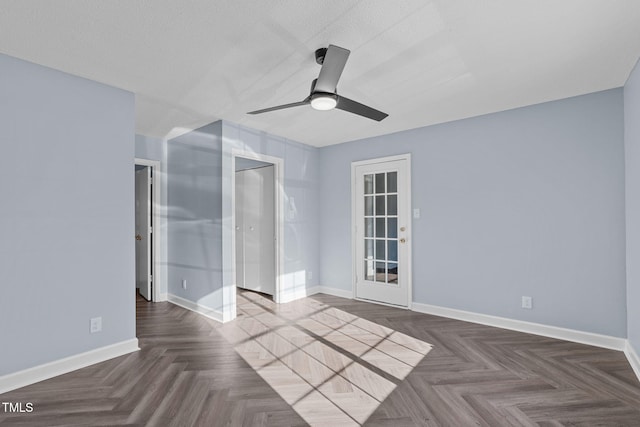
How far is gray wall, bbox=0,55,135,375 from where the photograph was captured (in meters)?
2.35

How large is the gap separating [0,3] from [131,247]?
190cm

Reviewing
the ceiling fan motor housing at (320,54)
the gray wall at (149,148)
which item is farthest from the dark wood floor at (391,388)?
the gray wall at (149,148)

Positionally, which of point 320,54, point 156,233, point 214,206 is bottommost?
point 156,233

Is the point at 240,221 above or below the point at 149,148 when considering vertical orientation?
below

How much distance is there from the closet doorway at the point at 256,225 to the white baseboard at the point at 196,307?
1.02 m

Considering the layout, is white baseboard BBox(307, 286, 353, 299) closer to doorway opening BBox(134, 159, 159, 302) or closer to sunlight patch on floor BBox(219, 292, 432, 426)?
sunlight patch on floor BBox(219, 292, 432, 426)

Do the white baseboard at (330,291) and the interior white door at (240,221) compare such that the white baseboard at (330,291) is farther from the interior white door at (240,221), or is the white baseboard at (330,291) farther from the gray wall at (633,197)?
the gray wall at (633,197)

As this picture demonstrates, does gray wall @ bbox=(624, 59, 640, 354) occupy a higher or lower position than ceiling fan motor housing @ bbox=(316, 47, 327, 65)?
lower

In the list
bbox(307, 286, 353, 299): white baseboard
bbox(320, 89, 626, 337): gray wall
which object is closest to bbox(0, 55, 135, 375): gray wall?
bbox(307, 286, 353, 299): white baseboard

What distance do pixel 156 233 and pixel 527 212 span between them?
186 inches

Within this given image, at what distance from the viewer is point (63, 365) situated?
8.34 feet

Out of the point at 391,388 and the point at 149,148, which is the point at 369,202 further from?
the point at 149,148

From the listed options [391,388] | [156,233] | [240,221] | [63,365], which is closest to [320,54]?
[391,388]

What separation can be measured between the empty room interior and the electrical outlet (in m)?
0.02
